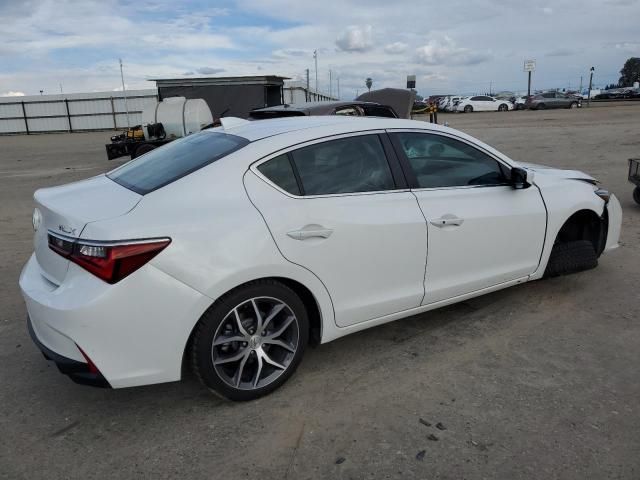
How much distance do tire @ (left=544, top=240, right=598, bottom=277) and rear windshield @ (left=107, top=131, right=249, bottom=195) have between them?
272cm

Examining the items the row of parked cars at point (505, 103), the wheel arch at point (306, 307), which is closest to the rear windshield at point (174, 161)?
the wheel arch at point (306, 307)

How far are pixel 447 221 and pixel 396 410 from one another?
1.29 metres

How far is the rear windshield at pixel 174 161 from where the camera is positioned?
3092 millimetres

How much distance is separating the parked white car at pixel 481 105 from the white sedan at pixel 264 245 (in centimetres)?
4018

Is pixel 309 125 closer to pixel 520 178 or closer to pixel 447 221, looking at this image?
pixel 447 221

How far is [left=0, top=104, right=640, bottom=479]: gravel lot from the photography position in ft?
8.55

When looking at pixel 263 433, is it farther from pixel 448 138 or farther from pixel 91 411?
pixel 448 138

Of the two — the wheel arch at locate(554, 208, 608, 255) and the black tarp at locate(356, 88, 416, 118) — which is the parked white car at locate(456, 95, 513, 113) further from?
the wheel arch at locate(554, 208, 608, 255)

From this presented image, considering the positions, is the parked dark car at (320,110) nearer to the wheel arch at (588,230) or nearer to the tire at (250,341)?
the wheel arch at (588,230)

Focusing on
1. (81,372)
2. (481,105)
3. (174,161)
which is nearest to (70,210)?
(174,161)

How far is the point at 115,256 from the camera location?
258 centimetres

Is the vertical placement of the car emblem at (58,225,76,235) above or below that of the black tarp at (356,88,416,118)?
below

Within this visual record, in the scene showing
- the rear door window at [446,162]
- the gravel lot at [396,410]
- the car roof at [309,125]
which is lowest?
the gravel lot at [396,410]

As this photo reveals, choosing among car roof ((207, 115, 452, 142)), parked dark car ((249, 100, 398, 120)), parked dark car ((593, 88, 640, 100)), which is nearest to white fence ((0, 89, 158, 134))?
parked dark car ((249, 100, 398, 120))
